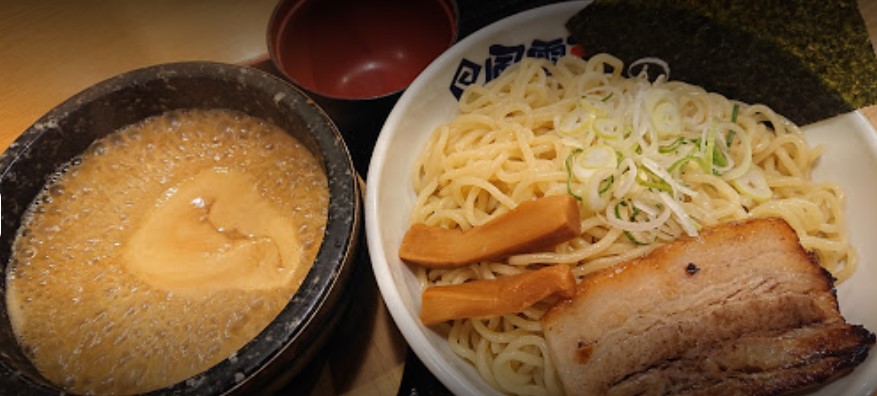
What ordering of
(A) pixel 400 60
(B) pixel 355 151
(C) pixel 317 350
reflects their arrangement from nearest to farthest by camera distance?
(C) pixel 317 350, (B) pixel 355 151, (A) pixel 400 60

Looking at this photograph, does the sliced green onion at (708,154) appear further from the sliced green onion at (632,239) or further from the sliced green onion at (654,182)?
the sliced green onion at (632,239)

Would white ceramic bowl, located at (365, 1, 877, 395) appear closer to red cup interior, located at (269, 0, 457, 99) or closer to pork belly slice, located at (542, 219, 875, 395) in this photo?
pork belly slice, located at (542, 219, 875, 395)

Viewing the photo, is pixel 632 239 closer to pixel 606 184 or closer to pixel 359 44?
pixel 606 184

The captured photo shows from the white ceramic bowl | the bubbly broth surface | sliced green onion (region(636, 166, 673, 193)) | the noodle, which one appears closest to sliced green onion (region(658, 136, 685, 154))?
the noodle

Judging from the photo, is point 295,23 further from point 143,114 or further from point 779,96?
point 779,96

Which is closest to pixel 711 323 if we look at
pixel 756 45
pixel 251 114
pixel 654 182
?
pixel 654 182

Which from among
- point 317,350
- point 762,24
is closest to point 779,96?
point 762,24
